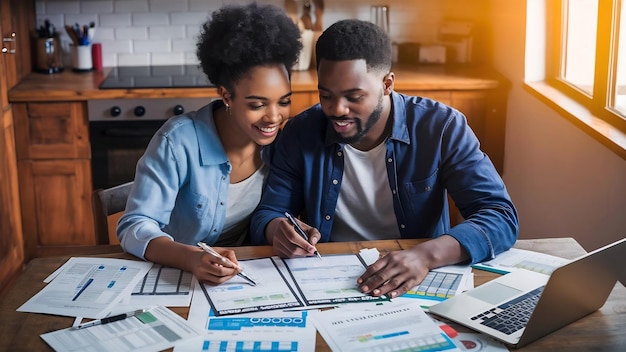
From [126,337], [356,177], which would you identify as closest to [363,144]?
[356,177]

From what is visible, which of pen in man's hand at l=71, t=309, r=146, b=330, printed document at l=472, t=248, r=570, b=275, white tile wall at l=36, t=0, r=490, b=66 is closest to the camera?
pen in man's hand at l=71, t=309, r=146, b=330

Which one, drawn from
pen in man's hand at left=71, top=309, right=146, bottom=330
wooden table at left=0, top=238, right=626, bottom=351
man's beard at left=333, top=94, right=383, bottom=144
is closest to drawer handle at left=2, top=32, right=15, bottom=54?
wooden table at left=0, top=238, right=626, bottom=351

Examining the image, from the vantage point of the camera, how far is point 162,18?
4.25 m

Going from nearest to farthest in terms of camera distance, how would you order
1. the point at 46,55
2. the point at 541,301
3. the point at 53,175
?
the point at 541,301 → the point at 53,175 → the point at 46,55

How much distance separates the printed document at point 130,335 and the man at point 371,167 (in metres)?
0.43

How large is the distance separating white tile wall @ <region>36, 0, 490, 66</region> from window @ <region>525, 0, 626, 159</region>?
2.47 feet

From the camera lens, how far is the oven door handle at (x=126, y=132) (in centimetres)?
370

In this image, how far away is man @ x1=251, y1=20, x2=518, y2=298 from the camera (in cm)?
209

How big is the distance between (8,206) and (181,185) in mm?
1727

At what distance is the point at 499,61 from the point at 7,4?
2399 mm

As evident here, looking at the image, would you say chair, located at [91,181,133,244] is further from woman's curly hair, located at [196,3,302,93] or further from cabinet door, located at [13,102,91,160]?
cabinet door, located at [13,102,91,160]

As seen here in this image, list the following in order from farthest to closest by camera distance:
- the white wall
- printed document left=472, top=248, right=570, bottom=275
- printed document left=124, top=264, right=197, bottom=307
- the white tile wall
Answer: the white tile wall
the white wall
printed document left=472, top=248, right=570, bottom=275
printed document left=124, top=264, right=197, bottom=307

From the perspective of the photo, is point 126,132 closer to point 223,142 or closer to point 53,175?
point 53,175

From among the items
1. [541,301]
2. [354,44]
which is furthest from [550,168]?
[541,301]
